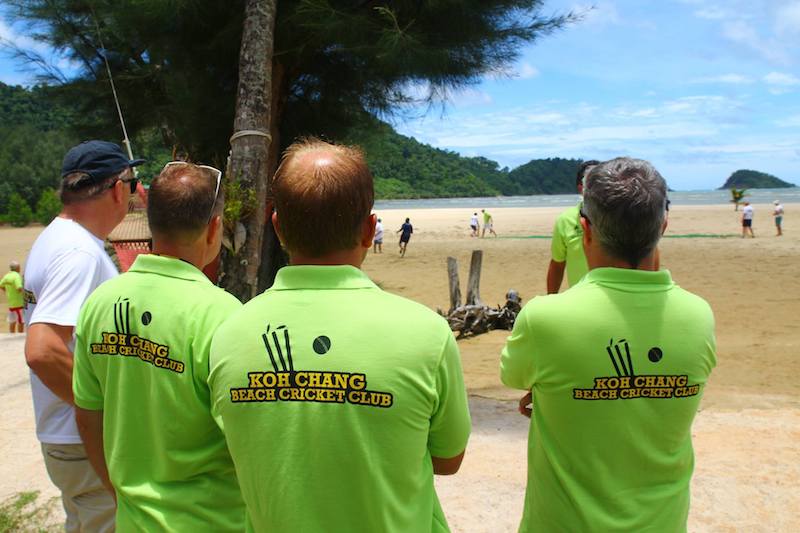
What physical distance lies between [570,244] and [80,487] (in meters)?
3.64

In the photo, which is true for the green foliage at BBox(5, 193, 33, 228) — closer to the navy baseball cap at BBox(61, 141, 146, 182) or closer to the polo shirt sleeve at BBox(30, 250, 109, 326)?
the navy baseball cap at BBox(61, 141, 146, 182)

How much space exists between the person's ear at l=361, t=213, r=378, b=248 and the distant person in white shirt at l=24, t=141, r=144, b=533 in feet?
4.00

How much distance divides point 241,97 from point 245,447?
180 inches

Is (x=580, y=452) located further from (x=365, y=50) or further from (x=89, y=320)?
(x=365, y=50)

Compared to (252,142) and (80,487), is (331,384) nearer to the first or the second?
(80,487)

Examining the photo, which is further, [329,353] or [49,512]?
[49,512]

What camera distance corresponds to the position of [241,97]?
5625 millimetres

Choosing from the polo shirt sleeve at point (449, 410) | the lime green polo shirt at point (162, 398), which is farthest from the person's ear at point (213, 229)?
the polo shirt sleeve at point (449, 410)

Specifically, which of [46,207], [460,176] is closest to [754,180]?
[460,176]

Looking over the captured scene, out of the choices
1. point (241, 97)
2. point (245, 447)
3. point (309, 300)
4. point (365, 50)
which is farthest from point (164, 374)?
point (365, 50)

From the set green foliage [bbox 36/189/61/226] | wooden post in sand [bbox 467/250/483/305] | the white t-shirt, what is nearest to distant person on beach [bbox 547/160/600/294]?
the white t-shirt

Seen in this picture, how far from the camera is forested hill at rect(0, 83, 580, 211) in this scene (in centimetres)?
1245

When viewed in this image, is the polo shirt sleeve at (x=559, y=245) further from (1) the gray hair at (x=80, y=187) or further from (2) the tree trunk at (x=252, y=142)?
(1) the gray hair at (x=80, y=187)

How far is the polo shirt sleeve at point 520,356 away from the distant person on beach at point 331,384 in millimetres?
354
